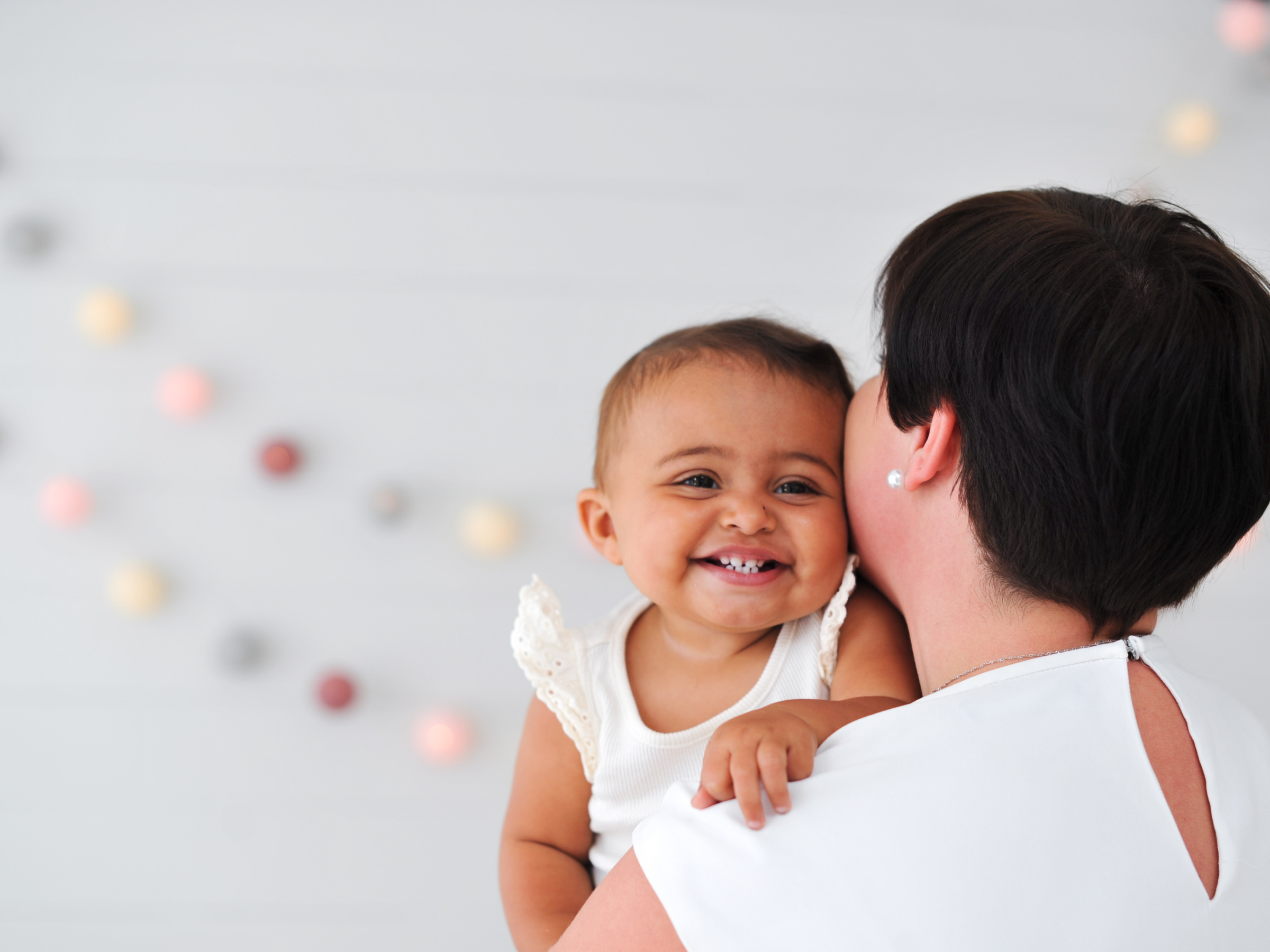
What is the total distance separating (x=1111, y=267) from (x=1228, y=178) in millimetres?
1467

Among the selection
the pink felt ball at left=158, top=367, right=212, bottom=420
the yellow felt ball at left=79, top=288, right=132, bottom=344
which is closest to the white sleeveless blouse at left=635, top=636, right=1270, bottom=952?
the pink felt ball at left=158, top=367, right=212, bottom=420

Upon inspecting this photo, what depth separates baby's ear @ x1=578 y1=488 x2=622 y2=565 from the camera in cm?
126

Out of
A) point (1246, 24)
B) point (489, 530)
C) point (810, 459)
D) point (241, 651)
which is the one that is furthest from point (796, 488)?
point (1246, 24)

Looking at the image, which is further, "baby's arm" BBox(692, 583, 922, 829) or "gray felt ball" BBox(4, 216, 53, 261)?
"gray felt ball" BBox(4, 216, 53, 261)

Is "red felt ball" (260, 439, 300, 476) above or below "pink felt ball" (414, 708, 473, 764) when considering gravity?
above

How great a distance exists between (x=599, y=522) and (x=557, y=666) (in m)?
0.19

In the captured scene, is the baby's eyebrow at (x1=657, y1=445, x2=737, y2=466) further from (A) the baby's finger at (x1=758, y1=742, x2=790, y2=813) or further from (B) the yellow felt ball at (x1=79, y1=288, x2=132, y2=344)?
(B) the yellow felt ball at (x1=79, y1=288, x2=132, y2=344)

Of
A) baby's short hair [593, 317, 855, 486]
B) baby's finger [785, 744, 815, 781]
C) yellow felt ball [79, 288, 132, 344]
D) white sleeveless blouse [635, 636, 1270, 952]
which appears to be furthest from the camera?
yellow felt ball [79, 288, 132, 344]

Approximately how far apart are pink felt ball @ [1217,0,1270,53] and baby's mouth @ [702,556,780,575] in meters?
1.54

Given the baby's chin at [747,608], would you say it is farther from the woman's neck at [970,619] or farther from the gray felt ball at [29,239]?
the gray felt ball at [29,239]

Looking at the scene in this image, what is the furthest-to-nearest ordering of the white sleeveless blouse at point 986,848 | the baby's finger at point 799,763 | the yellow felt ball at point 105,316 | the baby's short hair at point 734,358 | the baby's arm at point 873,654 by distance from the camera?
1. the yellow felt ball at point 105,316
2. the baby's short hair at point 734,358
3. the baby's arm at point 873,654
4. the baby's finger at point 799,763
5. the white sleeveless blouse at point 986,848

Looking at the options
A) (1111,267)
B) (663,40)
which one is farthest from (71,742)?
(1111,267)

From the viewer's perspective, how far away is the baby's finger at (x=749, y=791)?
0.72 meters


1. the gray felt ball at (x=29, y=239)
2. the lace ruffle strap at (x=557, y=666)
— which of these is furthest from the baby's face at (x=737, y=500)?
the gray felt ball at (x=29, y=239)
